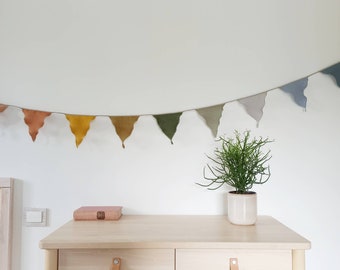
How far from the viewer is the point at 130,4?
4.67 feet

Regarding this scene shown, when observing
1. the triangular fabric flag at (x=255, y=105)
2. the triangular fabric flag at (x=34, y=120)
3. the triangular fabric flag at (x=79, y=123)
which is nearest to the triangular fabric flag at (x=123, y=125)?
the triangular fabric flag at (x=79, y=123)

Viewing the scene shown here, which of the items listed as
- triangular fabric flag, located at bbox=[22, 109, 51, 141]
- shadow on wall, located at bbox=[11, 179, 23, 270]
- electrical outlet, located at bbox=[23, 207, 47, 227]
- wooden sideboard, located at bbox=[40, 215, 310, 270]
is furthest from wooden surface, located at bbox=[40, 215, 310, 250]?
triangular fabric flag, located at bbox=[22, 109, 51, 141]

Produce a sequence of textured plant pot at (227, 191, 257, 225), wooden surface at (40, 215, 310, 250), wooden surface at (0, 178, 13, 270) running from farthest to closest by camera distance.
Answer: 1. wooden surface at (0, 178, 13, 270)
2. textured plant pot at (227, 191, 257, 225)
3. wooden surface at (40, 215, 310, 250)

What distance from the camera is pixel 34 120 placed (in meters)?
1.35

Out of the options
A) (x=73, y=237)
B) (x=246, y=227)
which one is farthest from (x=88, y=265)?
(x=246, y=227)

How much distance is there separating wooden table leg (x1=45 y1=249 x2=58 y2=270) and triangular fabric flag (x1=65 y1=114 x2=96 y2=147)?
559 mm

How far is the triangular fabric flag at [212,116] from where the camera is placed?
137 cm

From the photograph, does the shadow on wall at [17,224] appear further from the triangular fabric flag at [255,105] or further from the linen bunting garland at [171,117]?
the triangular fabric flag at [255,105]

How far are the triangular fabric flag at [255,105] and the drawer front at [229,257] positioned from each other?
2.09ft

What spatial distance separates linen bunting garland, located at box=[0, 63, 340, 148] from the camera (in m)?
1.35

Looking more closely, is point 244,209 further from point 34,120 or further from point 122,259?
point 34,120

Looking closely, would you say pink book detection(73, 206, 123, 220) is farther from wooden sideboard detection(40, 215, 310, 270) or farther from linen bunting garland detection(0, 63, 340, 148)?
linen bunting garland detection(0, 63, 340, 148)

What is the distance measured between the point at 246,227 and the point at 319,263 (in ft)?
1.67

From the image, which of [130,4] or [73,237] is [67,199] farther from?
[130,4]
